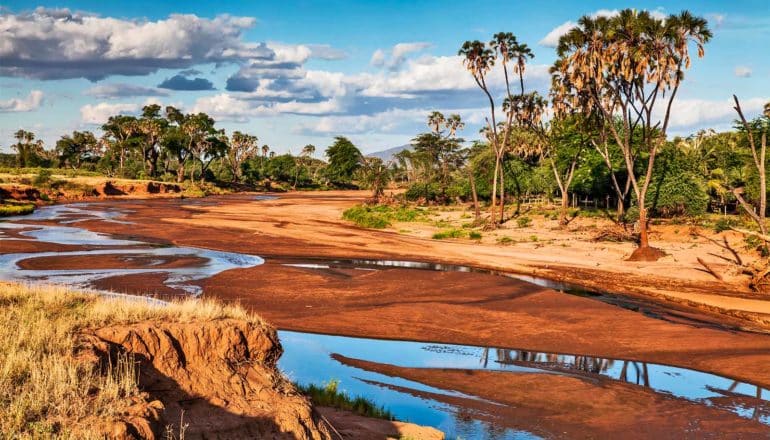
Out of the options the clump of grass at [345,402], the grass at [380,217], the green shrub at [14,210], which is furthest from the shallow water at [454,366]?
the green shrub at [14,210]

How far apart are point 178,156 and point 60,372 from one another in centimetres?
13446

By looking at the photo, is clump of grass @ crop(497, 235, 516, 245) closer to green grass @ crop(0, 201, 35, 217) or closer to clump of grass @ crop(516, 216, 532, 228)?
clump of grass @ crop(516, 216, 532, 228)

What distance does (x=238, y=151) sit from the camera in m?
158

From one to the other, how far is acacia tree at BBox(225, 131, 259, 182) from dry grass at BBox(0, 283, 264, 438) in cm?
14015

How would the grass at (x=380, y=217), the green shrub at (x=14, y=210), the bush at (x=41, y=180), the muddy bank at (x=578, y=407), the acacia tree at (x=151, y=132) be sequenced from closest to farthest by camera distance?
1. the muddy bank at (x=578, y=407)
2. the grass at (x=380, y=217)
3. the green shrub at (x=14, y=210)
4. the bush at (x=41, y=180)
5. the acacia tree at (x=151, y=132)

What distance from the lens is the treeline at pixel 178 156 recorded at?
437 feet

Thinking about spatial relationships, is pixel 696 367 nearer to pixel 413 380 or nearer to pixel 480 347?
pixel 480 347

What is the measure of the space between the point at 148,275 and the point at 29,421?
926 inches

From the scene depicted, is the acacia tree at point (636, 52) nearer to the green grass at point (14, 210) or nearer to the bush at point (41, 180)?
the green grass at point (14, 210)

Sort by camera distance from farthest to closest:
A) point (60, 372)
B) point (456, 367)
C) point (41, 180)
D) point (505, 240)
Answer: point (41, 180) < point (505, 240) < point (456, 367) < point (60, 372)

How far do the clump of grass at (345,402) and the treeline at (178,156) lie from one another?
354 ft

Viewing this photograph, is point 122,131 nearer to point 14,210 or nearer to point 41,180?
point 41,180

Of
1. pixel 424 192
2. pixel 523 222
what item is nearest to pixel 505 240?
pixel 523 222

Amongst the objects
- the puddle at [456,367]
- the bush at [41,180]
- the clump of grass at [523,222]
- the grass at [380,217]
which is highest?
the bush at [41,180]
